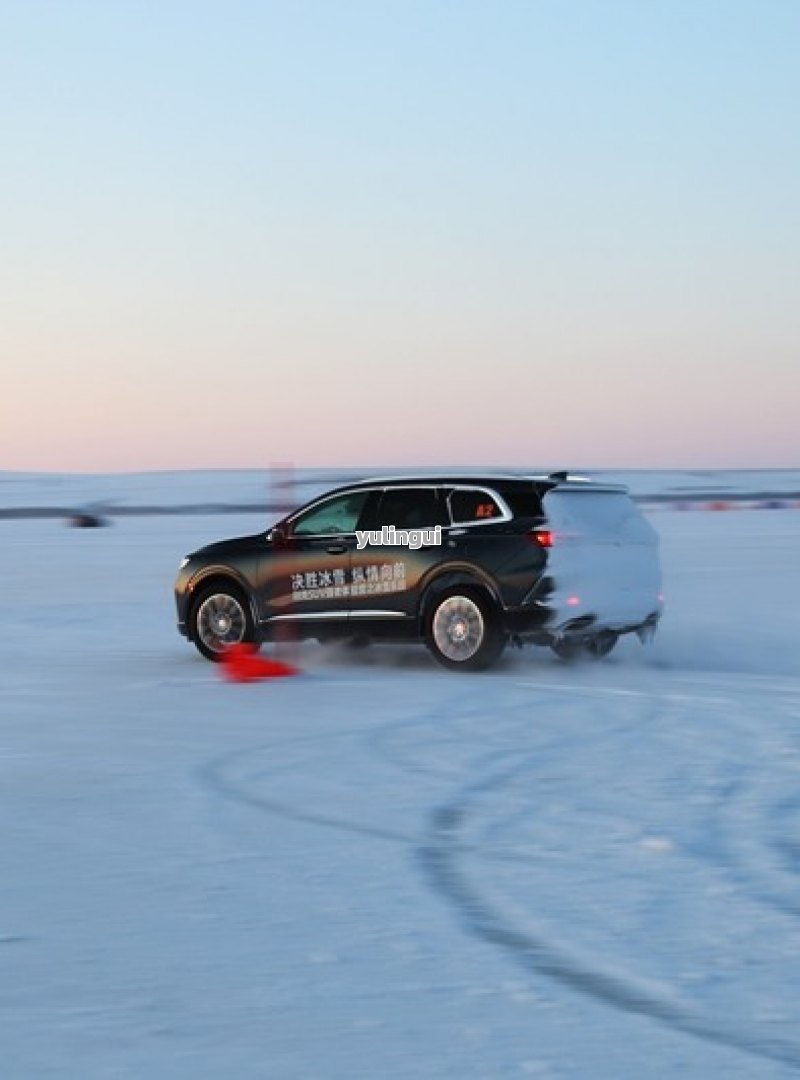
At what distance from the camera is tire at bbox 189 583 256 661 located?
16.2 m

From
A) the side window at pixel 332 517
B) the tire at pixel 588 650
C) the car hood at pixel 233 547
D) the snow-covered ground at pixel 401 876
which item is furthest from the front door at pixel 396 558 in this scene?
the tire at pixel 588 650

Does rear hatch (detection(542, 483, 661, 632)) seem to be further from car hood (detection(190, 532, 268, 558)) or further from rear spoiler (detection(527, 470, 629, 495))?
car hood (detection(190, 532, 268, 558))

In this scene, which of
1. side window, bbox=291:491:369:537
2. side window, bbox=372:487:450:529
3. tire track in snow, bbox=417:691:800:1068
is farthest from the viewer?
side window, bbox=291:491:369:537

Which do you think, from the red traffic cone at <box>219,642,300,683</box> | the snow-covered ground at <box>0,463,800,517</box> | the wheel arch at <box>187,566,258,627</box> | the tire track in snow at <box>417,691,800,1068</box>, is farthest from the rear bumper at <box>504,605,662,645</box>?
the snow-covered ground at <box>0,463,800,517</box>

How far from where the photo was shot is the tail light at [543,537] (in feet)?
47.5

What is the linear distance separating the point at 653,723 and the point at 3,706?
459 centimetres

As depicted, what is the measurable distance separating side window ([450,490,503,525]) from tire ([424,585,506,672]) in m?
0.58

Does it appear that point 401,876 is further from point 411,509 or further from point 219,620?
point 219,620

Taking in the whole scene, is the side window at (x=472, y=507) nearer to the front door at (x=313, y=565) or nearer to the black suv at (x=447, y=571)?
the black suv at (x=447, y=571)

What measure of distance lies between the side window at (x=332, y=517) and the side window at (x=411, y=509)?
0.25 m

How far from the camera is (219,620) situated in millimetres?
16328

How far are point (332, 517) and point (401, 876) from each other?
898 cm

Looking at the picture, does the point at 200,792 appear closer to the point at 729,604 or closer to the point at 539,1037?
the point at 539,1037

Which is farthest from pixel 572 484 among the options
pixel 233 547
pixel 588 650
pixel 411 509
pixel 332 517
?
pixel 233 547
